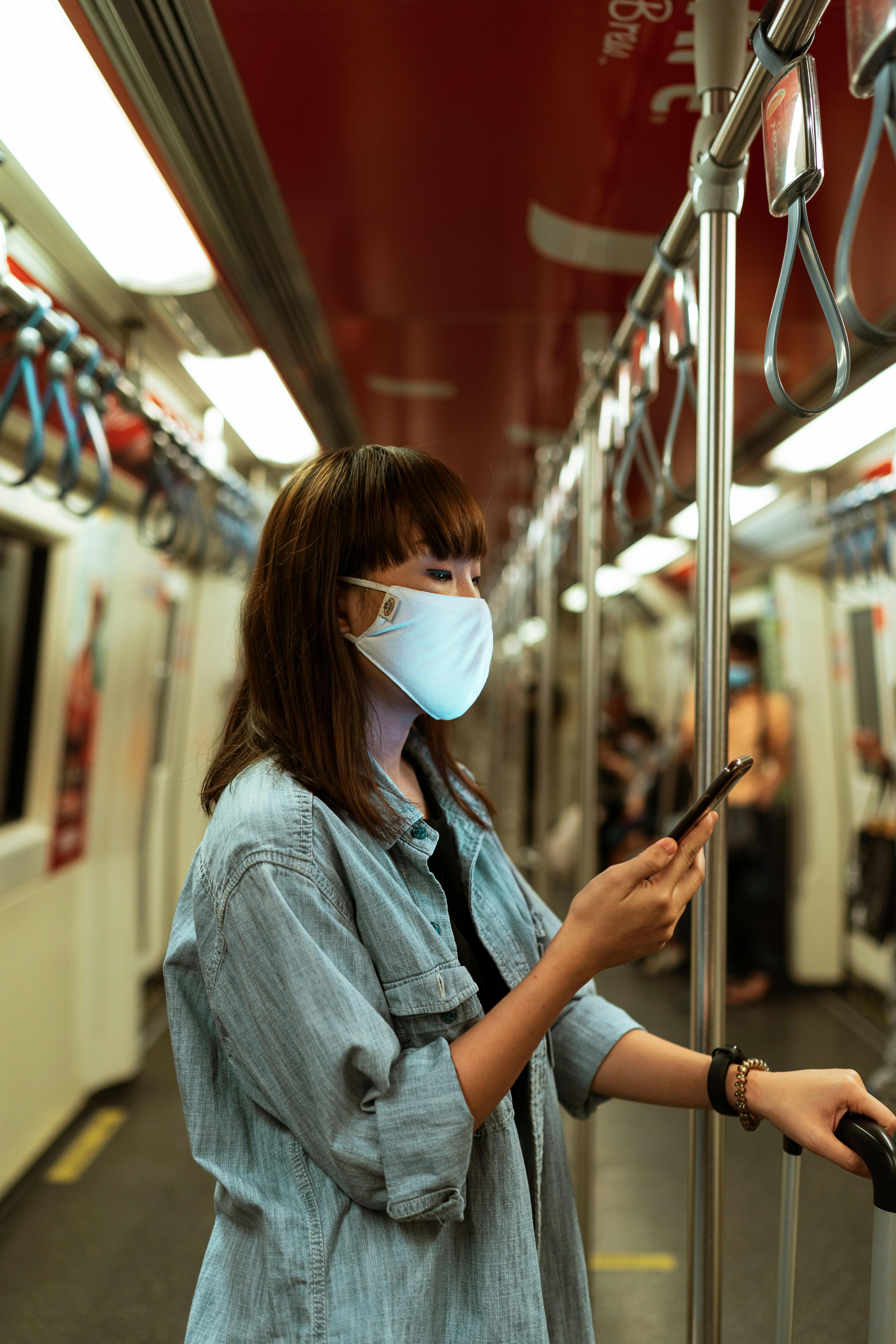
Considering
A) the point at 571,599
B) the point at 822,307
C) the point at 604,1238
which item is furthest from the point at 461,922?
the point at 571,599

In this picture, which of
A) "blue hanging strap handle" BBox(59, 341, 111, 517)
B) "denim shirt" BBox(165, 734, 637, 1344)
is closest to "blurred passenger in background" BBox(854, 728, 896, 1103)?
"denim shirt" BBox(165, 734, 637, 1344)

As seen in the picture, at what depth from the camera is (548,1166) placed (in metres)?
1.30

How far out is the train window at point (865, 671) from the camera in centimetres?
514

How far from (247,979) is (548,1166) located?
0.55 m

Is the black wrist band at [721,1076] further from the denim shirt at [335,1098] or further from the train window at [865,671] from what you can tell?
the train window at [865,671]

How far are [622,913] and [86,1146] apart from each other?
3.56 metres

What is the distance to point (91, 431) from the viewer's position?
2467mm

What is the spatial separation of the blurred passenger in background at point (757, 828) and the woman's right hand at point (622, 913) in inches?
187

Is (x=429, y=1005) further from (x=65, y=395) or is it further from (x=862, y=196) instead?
(x=65, y=395)

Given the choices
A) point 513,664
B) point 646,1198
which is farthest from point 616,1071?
point 513,664

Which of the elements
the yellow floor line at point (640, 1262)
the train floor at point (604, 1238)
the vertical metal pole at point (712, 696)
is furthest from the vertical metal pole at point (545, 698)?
the vertical metal pole at point (712, 696)

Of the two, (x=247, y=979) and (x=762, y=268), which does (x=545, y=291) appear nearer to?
(x=762, y=268)

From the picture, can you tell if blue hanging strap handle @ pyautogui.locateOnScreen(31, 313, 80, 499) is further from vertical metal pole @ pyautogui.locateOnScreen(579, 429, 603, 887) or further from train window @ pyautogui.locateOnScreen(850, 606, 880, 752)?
train window @ pyautogui.locateOnScreen(850, 606, 880, 752)

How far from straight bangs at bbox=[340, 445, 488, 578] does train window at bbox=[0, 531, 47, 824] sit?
2836 mm
